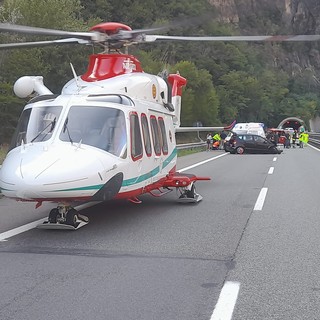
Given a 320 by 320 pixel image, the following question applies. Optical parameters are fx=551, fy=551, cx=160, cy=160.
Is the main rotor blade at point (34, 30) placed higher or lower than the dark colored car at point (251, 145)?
higher

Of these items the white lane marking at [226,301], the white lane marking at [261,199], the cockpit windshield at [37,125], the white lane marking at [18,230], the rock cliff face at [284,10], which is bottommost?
the white lane marking at [261,199]

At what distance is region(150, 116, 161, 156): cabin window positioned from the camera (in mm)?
10414

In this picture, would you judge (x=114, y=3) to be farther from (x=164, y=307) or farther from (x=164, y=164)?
(x=164, y=307)

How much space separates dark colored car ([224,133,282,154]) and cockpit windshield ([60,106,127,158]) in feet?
92.4

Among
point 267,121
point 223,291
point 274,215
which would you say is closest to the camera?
point 223,291

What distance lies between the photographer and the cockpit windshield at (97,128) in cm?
831

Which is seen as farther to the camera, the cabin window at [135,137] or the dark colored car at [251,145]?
the dark colored car at [251,145]

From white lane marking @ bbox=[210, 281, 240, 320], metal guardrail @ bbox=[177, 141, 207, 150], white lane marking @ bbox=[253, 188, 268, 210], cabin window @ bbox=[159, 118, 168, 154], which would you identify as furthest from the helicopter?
metal guardrail @ bbox=[177, 141, 207, 150]

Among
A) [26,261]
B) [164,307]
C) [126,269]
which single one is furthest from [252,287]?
[26,261]

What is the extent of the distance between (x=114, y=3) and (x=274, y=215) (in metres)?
78.3

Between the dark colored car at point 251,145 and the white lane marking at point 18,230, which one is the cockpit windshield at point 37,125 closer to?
the white lane marking at point 18,230

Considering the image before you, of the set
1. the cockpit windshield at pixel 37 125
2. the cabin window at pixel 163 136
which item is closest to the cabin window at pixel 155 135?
the cabin window at pixel 163 136

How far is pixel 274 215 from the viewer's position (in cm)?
1038

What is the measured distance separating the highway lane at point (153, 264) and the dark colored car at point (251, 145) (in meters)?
25.5
